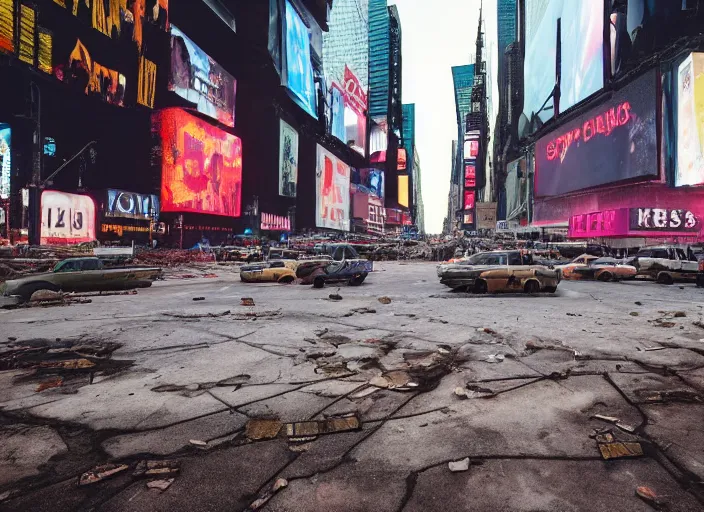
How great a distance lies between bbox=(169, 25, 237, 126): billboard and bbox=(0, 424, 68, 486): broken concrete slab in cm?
4136

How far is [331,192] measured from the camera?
272 feet

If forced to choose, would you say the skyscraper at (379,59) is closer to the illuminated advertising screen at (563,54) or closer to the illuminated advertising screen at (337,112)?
the illuminated advertising screen at (337,112)

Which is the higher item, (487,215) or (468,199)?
(468,199)

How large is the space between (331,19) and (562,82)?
7855 centimetres

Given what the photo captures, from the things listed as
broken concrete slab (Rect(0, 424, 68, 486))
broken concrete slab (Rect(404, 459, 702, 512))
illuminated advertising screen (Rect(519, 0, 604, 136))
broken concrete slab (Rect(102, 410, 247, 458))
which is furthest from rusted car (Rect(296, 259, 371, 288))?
illuminated advertising screen (Rect(519, 0, 604, 136))

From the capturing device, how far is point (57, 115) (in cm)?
3284

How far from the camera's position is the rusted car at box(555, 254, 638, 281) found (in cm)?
1792

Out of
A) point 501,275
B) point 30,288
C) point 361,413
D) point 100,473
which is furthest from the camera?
point 501,275

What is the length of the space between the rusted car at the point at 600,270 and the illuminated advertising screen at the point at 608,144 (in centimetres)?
2184

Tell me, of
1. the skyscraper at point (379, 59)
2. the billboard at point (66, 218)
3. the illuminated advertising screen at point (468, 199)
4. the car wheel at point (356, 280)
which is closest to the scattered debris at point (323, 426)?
the car wheel at point (356, 280)

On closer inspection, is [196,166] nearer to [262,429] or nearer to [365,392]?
[365,392]

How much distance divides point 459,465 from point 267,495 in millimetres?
1363

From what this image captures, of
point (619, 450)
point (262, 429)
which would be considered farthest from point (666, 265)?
point (262, 429)

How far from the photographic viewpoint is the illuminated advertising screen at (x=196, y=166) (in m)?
38.7
